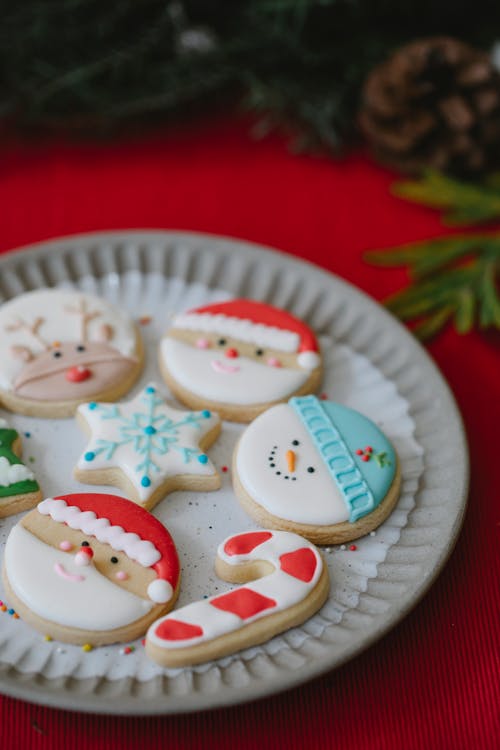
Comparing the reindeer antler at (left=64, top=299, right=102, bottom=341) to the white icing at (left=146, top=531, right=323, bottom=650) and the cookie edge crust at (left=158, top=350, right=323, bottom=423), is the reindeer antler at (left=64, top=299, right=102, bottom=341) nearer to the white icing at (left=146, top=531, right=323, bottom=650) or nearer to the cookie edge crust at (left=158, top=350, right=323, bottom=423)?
the cookie edge crust at (left=158, top=350, right=323, bottom=423)

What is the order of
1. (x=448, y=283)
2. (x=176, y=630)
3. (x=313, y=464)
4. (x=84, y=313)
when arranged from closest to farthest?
1. (x=176, y=630)
2. (x=313, y=464)
3. (x=84, y=313)
4. (x=448, y=283)

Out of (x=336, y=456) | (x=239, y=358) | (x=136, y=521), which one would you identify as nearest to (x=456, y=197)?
(x=239, y=358)

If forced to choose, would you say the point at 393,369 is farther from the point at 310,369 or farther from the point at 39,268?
the point at 39,268

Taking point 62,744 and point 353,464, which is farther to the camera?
point 353,464

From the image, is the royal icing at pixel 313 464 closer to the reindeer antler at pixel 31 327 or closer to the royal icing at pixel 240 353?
the royal icing at pixel 240 353

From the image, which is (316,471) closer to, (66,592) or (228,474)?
(228,474)

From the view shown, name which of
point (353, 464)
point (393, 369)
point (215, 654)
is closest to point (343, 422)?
point (353, 464)

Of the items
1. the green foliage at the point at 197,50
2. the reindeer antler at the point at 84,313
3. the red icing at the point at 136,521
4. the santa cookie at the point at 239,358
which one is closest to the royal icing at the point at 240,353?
the santa cookie at the point at 239,358
